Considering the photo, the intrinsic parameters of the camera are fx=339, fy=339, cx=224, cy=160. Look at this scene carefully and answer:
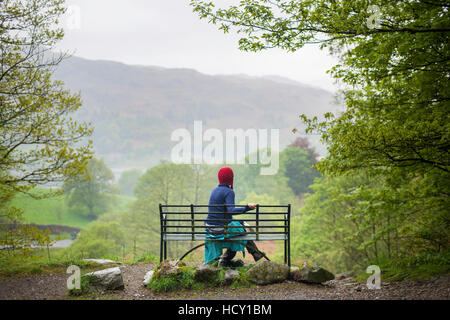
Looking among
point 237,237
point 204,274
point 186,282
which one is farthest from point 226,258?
point 186,282

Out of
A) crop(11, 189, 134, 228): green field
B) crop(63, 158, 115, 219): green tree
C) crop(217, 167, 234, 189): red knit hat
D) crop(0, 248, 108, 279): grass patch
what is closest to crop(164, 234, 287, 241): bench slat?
crop(217, 167, 234, 189): red knit hat

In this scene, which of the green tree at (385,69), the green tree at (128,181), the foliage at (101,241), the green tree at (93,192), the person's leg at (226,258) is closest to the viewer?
the green tree at (385,69)

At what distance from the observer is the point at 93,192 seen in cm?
4581

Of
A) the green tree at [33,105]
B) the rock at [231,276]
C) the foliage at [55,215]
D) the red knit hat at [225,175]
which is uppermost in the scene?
the green tree at [33,105]

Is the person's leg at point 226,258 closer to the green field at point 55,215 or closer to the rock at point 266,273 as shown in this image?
the rock at point 266,273

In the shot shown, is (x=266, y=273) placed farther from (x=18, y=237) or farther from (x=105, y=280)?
(x=18, y=237)

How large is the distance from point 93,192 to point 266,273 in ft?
143

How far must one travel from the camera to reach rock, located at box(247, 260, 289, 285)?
252 inches

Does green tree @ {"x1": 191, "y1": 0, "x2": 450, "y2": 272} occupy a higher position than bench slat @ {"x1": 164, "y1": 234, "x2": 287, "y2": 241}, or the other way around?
green tree @ {"x1": 191, "y1": 0, "x2": 450, "y2": 272}

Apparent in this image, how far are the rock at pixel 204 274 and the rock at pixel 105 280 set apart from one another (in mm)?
1412

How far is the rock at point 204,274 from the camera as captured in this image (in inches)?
251

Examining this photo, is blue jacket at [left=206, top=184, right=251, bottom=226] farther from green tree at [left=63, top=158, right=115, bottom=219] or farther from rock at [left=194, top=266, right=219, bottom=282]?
green tree at [left=63, top=158, right=115, bottom=219]

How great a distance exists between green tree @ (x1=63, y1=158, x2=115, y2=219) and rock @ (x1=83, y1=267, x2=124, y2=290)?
41382mm

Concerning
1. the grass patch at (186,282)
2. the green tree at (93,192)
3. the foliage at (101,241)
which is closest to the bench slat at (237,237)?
the grass patch at (186,282)
